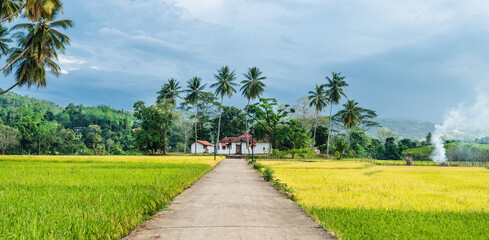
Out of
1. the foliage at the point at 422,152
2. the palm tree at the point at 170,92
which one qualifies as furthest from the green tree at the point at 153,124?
the foliage at the point at 422,152

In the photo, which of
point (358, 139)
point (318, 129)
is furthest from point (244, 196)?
point (358, 139)

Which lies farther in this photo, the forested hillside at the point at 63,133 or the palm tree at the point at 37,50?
the forested hillside at the point at 63,133

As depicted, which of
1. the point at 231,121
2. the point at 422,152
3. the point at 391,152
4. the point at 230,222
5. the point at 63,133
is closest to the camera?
the point at 230,222

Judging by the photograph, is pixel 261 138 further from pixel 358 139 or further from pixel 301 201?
pixel 301 201

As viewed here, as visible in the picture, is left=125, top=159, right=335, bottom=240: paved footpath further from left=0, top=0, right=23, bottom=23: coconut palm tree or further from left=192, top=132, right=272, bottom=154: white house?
left=192, top=132, right=272, bottom=154: white house

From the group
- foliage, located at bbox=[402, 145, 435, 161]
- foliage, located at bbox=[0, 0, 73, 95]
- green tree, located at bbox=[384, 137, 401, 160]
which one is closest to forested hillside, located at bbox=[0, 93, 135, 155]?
foliage, located at bbox=[0, 0, 73, 95]

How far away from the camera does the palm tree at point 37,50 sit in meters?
24.8

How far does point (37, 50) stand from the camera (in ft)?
85.4

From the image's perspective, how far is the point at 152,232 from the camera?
480 cm

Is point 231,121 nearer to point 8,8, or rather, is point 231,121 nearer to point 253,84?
point 253,84

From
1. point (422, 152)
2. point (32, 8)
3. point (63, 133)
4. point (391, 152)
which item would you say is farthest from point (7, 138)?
point (422, 152)

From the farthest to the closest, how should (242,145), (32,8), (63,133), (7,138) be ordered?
1. (63,133)
2. (242,145)
3. (7,138)
4. (32,8)

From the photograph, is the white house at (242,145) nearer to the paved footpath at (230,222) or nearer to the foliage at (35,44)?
the foliage at (35,44)

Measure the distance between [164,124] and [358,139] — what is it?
4556cm
